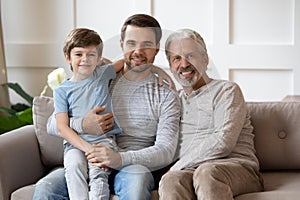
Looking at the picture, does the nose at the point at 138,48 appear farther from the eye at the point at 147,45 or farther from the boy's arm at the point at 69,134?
the boy's arm at the point at 69,134

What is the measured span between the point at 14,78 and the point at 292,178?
6.70 ft

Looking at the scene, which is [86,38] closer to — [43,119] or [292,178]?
[43,119]

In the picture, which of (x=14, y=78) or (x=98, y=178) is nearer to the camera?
(x=98, y=178)

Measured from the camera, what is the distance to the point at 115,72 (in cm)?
212

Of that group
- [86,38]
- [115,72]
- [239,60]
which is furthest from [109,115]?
[239,60]

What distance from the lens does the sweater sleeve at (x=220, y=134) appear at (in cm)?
216

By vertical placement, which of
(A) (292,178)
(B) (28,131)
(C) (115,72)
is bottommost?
(A) (292,178)

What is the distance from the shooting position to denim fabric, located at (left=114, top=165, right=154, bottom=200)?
2044 mm

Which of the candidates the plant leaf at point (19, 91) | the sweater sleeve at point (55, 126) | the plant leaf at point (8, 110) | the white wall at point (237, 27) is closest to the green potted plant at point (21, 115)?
the plant leaf at point (8, 110)

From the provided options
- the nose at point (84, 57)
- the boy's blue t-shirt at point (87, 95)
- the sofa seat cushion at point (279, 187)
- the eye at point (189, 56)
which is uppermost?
the nose at point (84, 57)

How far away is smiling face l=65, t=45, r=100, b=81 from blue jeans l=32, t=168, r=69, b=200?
0.39 meters

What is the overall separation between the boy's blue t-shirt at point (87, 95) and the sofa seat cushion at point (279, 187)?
535mm

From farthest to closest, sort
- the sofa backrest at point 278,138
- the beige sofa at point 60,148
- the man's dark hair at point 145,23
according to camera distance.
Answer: the sofa backrest at point 278,138
the beige sofa at point 60,148
the man's dark hair at point 145,23

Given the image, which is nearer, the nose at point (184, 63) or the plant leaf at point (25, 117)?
the nose at point (184, 63)
